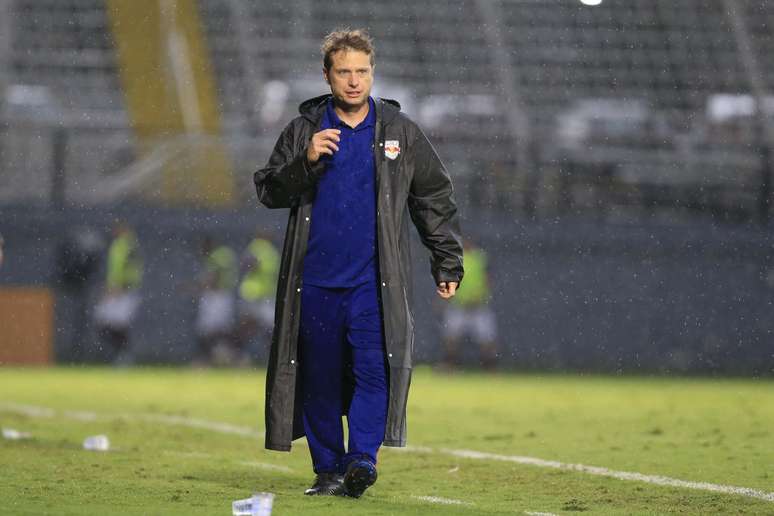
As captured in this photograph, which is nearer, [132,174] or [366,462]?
[366,462]

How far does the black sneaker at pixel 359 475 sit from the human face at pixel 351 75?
4.69 ft

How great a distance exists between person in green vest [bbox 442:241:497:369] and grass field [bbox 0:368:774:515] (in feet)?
11.9

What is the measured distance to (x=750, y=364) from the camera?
20.8 metres

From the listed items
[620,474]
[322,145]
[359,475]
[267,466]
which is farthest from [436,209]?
[267,466]

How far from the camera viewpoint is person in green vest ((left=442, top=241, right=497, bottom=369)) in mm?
20297

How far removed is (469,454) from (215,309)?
38.8 ft

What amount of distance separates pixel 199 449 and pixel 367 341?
3114 millimetres


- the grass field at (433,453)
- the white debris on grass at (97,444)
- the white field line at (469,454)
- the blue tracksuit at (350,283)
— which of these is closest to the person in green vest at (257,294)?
the grass field at (433,453)

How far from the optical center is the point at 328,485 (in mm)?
6551

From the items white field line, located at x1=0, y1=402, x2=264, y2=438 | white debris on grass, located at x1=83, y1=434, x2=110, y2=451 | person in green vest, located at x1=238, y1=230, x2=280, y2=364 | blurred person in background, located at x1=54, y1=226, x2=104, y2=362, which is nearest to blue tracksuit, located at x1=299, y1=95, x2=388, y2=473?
white debris on grass, located at x1=83, y1=434, x2=110, y2=451

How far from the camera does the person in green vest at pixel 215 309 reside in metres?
20.6

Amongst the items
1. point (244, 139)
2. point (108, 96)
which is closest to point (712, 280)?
point (244, 139)

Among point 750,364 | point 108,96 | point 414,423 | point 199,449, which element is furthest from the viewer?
point 108,96

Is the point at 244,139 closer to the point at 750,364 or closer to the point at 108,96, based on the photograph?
the point at 108,96
